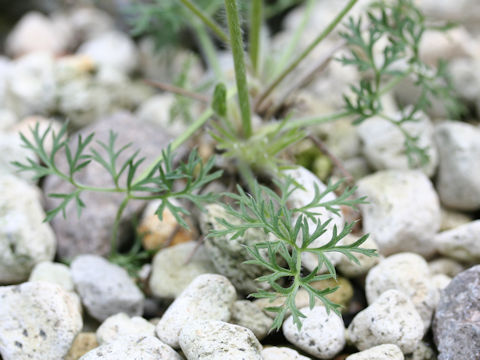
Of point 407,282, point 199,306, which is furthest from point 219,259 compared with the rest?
point 407,282

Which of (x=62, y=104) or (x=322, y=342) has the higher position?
(x=62, y=104)

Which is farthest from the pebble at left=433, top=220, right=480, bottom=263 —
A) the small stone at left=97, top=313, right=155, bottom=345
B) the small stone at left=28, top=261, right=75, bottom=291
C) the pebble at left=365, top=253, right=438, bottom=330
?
the small stone at left=28, top=261, right=75, bottom=291

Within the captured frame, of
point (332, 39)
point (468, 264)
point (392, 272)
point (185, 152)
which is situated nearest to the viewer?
point (392, 272)

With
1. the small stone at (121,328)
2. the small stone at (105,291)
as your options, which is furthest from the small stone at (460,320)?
the small stone at (105,291)

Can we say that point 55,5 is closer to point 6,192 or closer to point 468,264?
point 6,192

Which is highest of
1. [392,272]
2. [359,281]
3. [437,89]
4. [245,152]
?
[437,89]

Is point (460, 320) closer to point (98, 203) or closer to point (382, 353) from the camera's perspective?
point (382, 353)

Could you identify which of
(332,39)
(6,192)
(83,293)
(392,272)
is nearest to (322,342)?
(392,272)

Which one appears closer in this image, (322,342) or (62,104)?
(322,342)
